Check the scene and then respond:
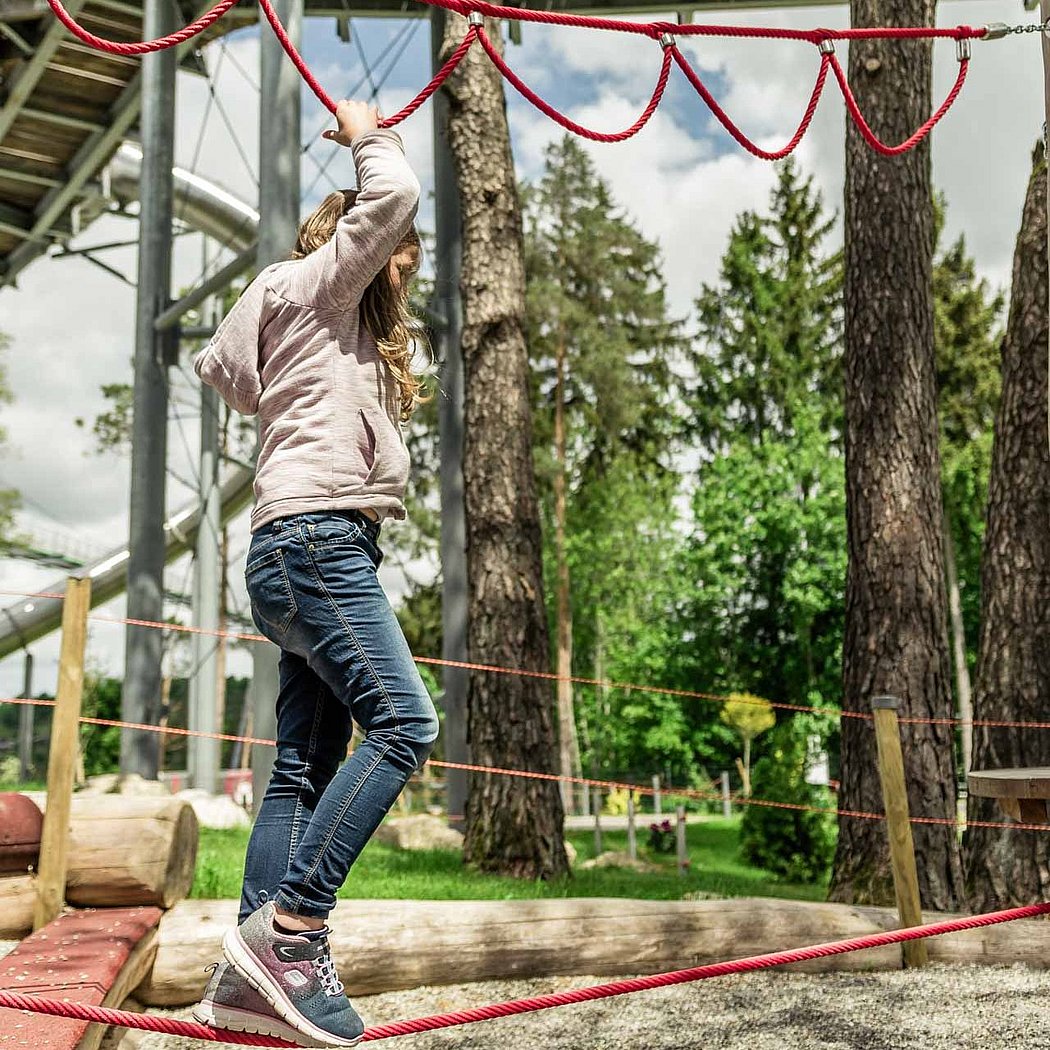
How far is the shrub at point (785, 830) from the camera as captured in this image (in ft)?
39.2

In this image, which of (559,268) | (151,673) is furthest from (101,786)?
(559,268)

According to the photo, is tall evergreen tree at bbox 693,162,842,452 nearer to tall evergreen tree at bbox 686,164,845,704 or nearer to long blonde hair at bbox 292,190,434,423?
tall evergreen tree at bbox 686,164,845,704

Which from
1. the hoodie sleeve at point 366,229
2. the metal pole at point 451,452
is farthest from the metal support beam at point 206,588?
the hoodie sleeve at point 366,229

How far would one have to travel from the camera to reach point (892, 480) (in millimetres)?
6230

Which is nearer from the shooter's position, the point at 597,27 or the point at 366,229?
the point at 366,229

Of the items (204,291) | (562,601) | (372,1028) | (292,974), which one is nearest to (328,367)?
(292,974)

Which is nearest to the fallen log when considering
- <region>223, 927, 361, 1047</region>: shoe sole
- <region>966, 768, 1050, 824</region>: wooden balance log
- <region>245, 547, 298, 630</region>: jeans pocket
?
<region>966, 768, 1050, 824</region>: wooden balance log

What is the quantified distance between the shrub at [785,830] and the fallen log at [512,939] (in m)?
7.64

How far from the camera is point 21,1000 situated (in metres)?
2.00

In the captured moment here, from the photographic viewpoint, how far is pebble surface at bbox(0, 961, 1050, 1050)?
3.56 meters

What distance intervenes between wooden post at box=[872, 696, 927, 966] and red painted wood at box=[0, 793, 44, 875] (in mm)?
3153

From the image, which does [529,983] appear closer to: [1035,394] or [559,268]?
[1035,394]

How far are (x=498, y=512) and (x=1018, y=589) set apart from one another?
299cm

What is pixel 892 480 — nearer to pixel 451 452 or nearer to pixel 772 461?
pixel 451 452
